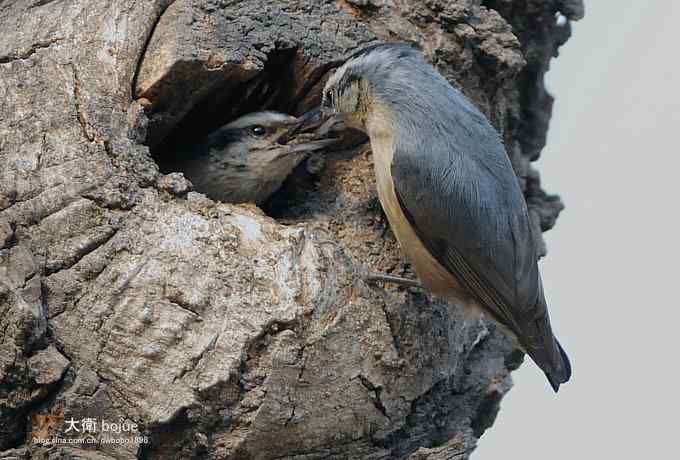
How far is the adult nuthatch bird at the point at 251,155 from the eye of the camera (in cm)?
394

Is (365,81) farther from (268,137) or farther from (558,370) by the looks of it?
(558,370)

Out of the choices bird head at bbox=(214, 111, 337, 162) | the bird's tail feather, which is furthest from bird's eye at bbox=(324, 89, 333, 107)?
the bird's tail feather

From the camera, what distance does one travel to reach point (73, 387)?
2898 millimetres

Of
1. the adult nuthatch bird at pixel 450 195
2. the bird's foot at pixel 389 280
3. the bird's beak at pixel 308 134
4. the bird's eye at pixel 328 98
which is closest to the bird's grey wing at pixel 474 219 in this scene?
the adult nuthatch bird at pixel 450 195

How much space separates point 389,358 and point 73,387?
887 millimetres

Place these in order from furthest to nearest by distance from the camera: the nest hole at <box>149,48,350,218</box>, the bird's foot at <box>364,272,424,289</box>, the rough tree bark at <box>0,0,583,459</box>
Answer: the nest hole at <box>149,48,350,218</box>
the bird's foot at <box>364,272,424,289</box>
the rough tree bark at <box>0,0,583,459</box>

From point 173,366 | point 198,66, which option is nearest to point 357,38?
point 198,66

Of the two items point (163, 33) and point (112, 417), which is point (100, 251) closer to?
point (112, 417)

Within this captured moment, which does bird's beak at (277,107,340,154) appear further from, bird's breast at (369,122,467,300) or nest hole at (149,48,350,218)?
bird's breast at (369,122,467,300)

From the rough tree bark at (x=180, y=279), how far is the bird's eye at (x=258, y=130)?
1.06ft

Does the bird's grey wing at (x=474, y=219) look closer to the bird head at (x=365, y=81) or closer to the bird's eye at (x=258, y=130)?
the bird head at (x=365, y=81)

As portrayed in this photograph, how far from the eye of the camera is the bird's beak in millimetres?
3859

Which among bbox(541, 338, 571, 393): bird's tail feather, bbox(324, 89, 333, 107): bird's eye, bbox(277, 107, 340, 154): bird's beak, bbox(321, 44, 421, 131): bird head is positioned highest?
bbox(321, 44, 421, 131): bird head

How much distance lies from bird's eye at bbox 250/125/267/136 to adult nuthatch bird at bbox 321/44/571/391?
468 millimetres
